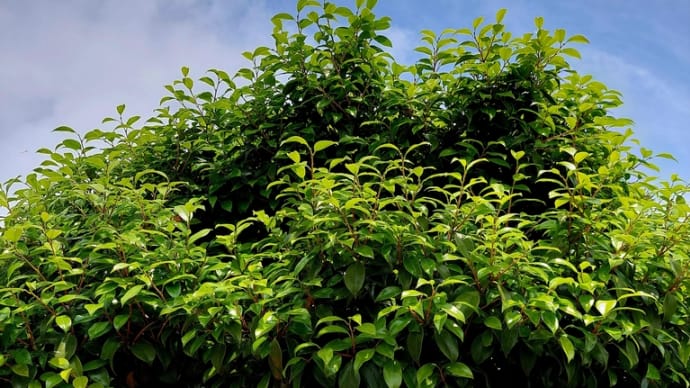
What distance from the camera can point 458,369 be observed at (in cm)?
272

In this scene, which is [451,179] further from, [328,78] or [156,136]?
[156,136]

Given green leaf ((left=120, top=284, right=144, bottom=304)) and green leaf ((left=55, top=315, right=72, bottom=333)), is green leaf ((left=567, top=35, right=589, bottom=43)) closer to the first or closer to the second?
green leaf ((left=120, top=284, right=144, bottom=304))

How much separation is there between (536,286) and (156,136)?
312cm

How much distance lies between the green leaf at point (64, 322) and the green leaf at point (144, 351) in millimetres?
311

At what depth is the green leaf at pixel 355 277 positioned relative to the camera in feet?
9.20

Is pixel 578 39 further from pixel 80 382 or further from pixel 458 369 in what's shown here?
pixel 80 382

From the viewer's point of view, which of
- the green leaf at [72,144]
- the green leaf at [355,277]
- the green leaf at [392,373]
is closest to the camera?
the green leaf at [392,373]

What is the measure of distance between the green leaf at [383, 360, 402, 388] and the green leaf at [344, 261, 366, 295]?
336 millimetres

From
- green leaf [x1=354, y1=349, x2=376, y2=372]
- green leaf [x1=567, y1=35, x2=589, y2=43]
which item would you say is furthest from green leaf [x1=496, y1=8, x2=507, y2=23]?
green leaf [x1=354, y1=349, x2=376, y2=372]

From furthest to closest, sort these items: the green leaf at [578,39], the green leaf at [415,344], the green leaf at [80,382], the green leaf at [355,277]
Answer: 1. the green leaf at [578,39]
2. the green leaf at [80,382]
3. the green leaf at [355,277]
4. the green leaf at [415,344]

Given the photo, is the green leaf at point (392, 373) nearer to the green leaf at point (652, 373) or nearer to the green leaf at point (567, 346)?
the green leaf at point (567, 346)

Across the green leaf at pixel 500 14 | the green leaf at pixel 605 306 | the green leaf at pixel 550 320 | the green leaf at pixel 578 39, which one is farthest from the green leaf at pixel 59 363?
the green leaf at pixel 578 39

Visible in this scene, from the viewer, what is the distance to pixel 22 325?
10.5ft

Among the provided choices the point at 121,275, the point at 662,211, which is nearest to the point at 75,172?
the point at 121,275
